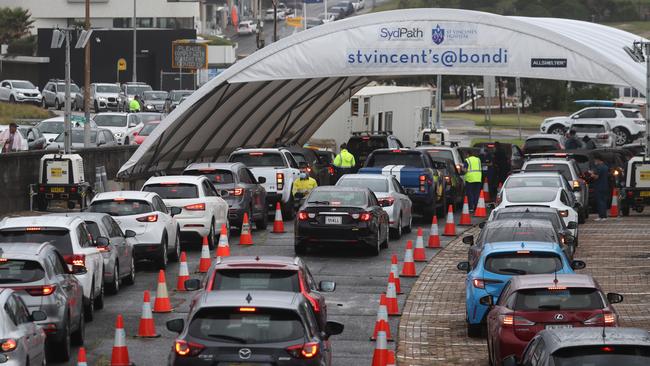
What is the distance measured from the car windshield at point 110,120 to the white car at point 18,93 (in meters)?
23.5

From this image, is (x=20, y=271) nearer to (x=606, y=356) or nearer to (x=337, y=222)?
(x=606, y=356)

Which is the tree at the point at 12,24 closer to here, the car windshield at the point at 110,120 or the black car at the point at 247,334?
the car windshield at the point at 110,120

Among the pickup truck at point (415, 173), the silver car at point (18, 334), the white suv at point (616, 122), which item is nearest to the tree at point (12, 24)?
the white suv at point (616, 122)

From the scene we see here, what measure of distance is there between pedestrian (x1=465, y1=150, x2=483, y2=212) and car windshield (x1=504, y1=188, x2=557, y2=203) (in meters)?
7.73

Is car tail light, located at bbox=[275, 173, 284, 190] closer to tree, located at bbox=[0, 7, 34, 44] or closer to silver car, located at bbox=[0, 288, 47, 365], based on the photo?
silver car, located at bbox=[0, 288, 47, 365]

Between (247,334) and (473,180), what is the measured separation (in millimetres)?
26096

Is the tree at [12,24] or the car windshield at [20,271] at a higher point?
the tree at [12,24]

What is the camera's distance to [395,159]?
3616 cm

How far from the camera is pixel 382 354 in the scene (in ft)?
49.4

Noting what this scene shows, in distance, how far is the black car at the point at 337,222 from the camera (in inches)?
1083

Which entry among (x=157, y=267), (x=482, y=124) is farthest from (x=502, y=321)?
(x=482, y=124)

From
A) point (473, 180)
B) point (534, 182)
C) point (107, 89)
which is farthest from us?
point (107, 89)

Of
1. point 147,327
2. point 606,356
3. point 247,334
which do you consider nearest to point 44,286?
point 147,327

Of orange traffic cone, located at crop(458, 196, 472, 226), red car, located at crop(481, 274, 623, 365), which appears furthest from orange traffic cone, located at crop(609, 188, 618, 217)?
red car, located at crop(481, 274, 623, 365)
